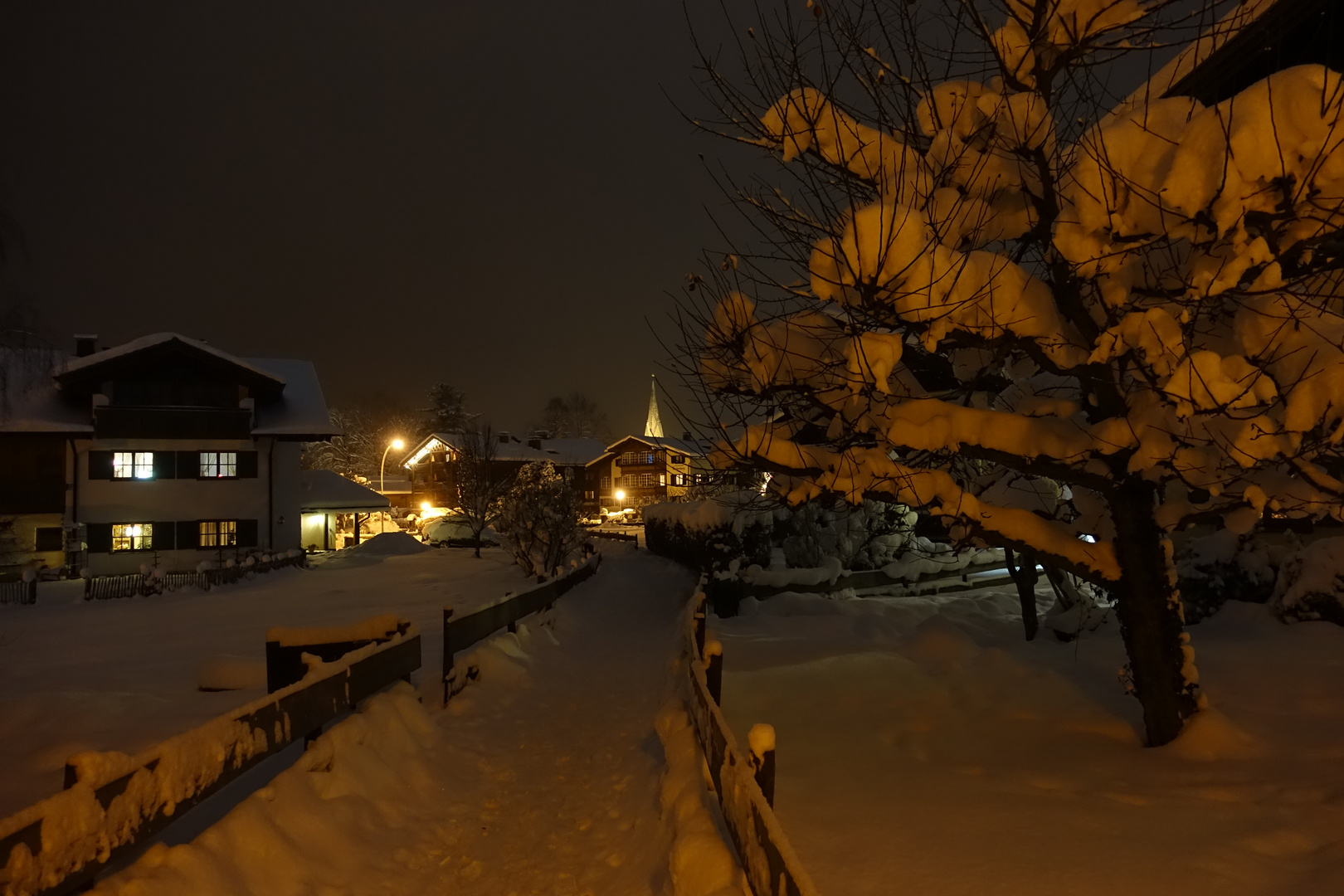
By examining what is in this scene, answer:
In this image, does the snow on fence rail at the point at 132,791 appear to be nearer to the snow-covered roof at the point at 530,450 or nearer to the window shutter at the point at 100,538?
the window shutter at the point at 100,538

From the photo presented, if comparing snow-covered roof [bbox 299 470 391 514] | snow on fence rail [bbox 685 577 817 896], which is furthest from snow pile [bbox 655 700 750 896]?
→ snow-covered roof [bbox 299 470 391 514]

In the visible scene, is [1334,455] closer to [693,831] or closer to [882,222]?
[882,222]

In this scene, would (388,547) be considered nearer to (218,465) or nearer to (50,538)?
(218,465)

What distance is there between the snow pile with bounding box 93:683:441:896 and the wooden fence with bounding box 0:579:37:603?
893 inches

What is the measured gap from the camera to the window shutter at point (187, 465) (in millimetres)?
31594

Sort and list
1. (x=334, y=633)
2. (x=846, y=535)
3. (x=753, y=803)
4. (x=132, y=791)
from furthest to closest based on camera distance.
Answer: (x=846, y=535) < (x=334, y=633) < (x=132, y=791) < (x=753, y=803)

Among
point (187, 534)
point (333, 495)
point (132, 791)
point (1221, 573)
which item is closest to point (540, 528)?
point (187, 534)

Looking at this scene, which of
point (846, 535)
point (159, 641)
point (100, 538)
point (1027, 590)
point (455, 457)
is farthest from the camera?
point (455, 457)

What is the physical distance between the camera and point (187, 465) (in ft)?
104

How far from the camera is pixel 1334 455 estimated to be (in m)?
5.86

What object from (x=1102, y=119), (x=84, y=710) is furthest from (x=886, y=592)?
(x=84, y=710)

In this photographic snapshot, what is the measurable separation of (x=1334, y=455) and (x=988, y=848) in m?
4.12

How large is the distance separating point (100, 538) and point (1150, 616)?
3524 cm

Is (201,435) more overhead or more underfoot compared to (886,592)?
more overhead
